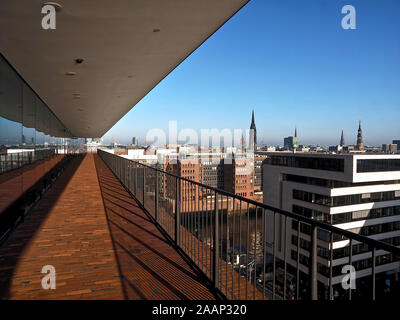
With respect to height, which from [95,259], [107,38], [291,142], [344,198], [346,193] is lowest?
[344,198]

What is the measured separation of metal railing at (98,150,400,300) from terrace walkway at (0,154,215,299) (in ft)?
0.80

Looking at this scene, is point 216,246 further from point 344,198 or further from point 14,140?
point 344,198

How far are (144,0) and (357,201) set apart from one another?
40.8 m

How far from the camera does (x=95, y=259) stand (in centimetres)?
298

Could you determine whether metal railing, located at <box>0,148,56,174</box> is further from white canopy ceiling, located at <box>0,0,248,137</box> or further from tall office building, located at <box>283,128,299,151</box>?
tall office building, located at <box>283,128,299,151</box>

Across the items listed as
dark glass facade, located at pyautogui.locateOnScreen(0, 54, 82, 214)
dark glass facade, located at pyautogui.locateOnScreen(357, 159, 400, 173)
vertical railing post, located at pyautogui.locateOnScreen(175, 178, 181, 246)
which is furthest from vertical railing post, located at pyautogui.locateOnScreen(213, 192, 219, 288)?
dark glass facade, located at pyautogui.locateOnScreen(357, 159, 400, 173)

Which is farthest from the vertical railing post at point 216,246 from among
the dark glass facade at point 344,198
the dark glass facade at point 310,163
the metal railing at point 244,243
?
the dark glass facade at point 310,163

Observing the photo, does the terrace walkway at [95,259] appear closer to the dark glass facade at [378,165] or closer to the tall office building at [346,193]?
the tall office building at [346,193]

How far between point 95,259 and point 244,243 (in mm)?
1781

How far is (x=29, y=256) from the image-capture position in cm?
307

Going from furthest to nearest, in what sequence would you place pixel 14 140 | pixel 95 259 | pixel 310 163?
pixel 310 163
pixel 14 140
pixel 95 259

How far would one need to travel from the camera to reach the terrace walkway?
232cm

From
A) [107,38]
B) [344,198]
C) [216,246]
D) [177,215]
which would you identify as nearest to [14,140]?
[107,38]

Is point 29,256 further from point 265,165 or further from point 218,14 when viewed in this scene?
point 265,165
